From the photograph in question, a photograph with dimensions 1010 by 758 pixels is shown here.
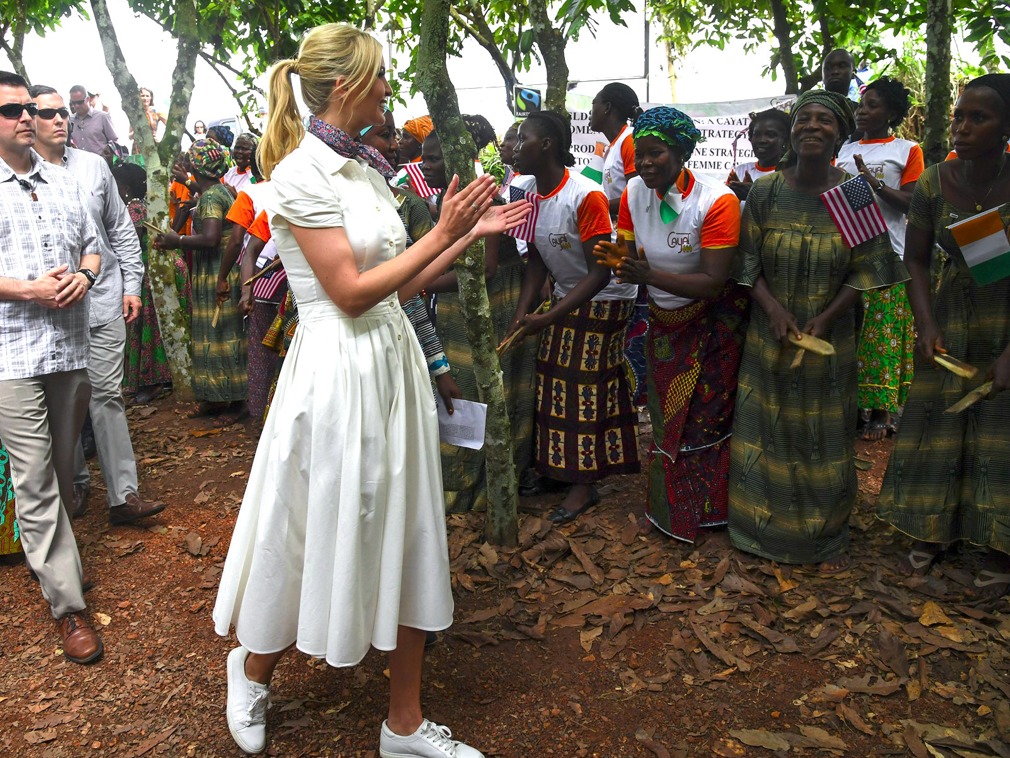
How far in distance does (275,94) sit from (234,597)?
5.14 feet

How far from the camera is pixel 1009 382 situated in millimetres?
3533

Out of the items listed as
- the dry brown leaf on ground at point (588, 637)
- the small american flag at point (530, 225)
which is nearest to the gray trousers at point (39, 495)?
the dry brown leaf on ground at point (588, 637)

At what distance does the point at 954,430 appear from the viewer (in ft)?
12.9

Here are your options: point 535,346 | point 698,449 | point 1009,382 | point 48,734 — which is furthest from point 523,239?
point 48,734

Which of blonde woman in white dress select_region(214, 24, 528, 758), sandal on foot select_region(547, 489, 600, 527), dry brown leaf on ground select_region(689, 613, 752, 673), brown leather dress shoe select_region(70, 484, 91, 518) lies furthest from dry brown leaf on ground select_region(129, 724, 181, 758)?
brown leather dress shoe select_region(70, 484, 91, 518)

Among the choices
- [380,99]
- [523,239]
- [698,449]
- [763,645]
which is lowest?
[763,645]

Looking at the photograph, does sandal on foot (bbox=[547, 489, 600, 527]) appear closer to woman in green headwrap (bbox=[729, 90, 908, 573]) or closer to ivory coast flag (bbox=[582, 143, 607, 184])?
woman in green headwrap (bbox=[729, 90, 908, 573])

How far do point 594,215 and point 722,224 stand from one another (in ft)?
2.36

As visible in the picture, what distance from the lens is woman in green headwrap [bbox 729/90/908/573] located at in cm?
382

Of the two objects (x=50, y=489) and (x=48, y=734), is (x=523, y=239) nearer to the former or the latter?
(x=50, y=489)

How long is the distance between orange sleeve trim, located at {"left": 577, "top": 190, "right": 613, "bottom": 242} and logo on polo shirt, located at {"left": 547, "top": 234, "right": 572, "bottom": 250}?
0.10 metres

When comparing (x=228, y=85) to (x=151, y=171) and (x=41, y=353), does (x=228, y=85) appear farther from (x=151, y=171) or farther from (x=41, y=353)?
(x=41, y=353)

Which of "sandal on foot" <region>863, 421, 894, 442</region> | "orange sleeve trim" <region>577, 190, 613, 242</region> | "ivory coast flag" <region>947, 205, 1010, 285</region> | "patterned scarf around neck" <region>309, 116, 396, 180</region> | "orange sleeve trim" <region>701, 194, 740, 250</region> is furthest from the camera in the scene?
"sandal on foot" <region>863, 421, 894, 442</region>

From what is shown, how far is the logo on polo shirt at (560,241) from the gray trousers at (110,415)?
8.00 ft
